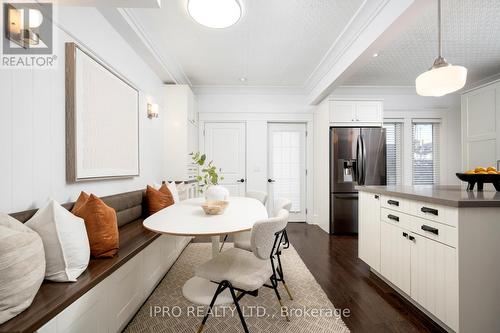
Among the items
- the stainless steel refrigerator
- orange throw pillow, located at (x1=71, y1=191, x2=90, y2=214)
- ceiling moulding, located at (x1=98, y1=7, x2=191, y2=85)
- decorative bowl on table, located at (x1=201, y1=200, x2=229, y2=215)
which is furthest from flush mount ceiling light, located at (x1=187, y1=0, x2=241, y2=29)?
the stainless steel refrigerator

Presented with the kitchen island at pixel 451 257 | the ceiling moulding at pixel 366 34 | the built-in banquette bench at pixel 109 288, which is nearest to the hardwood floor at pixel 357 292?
the kitchen island at pixel 451 257

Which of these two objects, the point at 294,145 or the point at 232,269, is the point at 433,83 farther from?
the point at 294,145

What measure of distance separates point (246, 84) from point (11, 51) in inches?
→ 137

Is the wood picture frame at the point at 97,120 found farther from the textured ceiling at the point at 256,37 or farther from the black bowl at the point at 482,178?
the black bowl at the point at 482,178

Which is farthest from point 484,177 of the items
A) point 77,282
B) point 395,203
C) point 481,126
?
point 77,282

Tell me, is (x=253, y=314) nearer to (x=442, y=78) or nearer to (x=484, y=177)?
(x=484, y=177)

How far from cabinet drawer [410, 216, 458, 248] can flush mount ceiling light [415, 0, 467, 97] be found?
1152 mm

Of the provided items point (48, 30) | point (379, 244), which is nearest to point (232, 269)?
point (379, 244)

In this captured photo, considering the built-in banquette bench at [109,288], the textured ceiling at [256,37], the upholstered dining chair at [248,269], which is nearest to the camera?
the built-in banquette bench at [109,288]

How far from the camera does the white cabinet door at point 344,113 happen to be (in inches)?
149

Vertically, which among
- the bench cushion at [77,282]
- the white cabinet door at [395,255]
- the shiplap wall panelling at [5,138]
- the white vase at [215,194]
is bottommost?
the white cabinet door at [395,255]

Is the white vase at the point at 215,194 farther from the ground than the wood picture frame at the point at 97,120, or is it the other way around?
the wood picture frame at the point at 97,120

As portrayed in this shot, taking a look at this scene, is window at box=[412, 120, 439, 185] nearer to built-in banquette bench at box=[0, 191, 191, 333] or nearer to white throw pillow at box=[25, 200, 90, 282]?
built-in banquette bench at box=[0, 191, 191, 333]

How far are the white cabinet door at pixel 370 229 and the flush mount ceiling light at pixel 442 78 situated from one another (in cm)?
110
